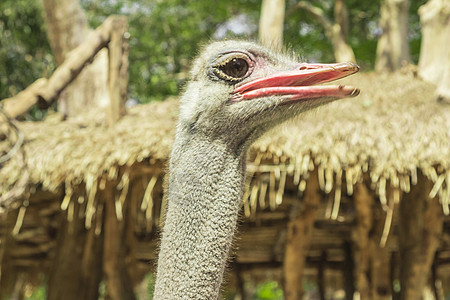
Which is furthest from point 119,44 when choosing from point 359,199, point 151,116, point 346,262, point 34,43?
point 34,43

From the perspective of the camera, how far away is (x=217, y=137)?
2.24 meters

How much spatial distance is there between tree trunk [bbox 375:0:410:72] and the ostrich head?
774cm

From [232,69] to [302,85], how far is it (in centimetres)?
22

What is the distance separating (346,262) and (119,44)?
10.9ft

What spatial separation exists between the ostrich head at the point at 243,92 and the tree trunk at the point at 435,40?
4112 mm

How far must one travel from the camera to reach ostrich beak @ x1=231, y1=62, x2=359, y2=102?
2064mm

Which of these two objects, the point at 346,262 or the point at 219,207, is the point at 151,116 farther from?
the point at 219,207

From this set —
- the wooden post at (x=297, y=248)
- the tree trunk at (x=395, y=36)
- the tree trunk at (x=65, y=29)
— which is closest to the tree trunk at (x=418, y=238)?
the wooden post at (x=297, y=248)

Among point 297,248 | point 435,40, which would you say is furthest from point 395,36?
point 297,248

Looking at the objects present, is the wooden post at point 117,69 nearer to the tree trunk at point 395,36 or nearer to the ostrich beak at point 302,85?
the ostrich beak at point 302,85

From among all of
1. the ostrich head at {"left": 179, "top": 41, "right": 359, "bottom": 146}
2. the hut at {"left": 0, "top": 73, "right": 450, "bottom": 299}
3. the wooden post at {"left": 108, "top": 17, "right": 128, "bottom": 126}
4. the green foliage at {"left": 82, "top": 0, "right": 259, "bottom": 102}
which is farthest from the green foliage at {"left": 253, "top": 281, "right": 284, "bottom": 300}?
the ostrich head at {"left": 179, "top": 41, "right": 359, "bottom": 146}

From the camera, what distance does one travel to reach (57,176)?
16.7 feet

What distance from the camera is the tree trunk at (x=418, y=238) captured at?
546 cm

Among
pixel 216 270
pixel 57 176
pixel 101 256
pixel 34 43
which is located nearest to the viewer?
pixel 216 270
